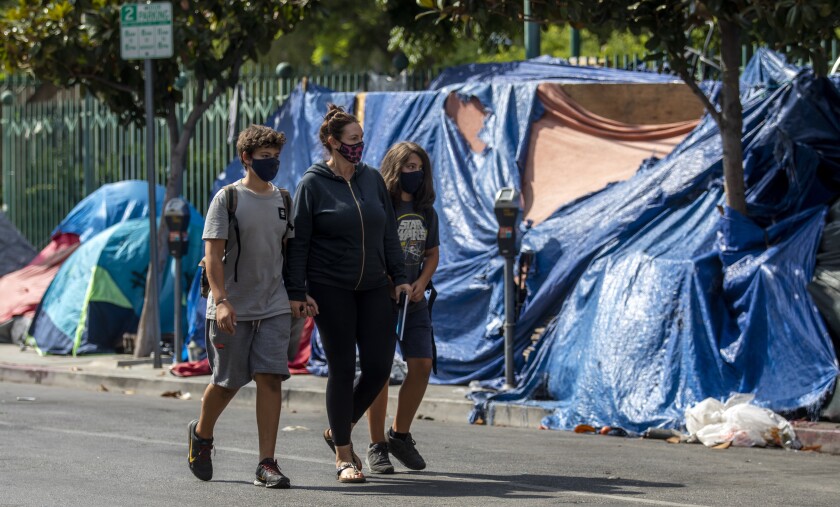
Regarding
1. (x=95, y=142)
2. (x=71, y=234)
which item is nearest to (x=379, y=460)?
(x=71, y=234)

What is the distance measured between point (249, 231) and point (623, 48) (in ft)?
99.8

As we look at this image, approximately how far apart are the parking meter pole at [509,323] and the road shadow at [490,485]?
380 centimetres

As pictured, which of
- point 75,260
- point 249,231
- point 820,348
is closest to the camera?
point 249,231

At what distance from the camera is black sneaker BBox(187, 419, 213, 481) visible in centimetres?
730

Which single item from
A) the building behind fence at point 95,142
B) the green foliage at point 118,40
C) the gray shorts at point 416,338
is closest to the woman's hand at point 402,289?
the gray shorts at point 416,338

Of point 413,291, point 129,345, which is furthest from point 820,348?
point 129,345

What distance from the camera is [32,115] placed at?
793 inches

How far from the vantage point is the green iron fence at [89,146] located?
16.4 m

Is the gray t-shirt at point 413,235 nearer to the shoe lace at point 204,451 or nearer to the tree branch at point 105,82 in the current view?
the shoe lace at point 204,451

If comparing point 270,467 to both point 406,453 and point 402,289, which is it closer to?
point 406,453

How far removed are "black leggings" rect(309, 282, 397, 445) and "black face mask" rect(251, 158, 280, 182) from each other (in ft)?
1.94

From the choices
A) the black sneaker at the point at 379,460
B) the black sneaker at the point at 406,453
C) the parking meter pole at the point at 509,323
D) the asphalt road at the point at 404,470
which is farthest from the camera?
the parking meter pole at the point at 509,323

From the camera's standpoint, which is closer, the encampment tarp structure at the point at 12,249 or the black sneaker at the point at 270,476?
the black sneaker at the point at 270,476

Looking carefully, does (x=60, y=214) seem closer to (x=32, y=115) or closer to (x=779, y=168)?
(x=32, y=115)
